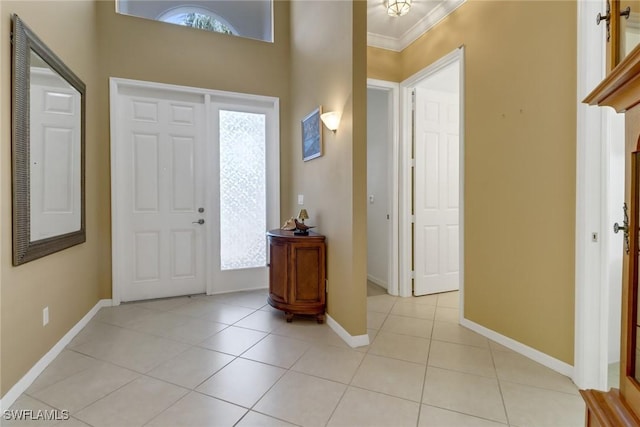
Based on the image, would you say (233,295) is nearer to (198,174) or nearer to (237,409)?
(198,174)

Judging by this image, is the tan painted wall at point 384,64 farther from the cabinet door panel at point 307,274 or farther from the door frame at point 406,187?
the cabinet door panel at point 307,274

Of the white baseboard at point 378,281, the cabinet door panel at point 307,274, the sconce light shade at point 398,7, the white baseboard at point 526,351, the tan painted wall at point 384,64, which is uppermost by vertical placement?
the sconce light shade at point 398,7

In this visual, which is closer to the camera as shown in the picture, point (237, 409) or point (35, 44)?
point (237, 409)

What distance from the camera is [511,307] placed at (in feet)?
7.76

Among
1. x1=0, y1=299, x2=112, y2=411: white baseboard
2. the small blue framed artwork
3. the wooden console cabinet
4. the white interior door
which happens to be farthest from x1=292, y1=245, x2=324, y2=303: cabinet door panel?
x1=0, y1=299, x2=112, y2=411: white baseboard

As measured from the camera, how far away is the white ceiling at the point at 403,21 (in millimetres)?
2971

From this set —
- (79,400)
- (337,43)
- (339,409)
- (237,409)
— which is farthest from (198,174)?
(339,409)

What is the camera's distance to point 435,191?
3738mm

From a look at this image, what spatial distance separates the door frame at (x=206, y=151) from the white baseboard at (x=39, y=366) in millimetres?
610

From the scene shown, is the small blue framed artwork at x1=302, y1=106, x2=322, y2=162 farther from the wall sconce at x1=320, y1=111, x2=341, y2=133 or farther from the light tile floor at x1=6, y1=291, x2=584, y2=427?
the light tile floor at x1=6, y1=291, x2=584, y2=427

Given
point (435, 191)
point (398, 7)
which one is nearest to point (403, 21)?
point (398, 7)

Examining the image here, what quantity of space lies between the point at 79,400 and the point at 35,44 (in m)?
2.16

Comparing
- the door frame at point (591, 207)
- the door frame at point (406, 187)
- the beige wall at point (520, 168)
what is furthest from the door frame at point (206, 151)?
the door frame at point (591, 207)

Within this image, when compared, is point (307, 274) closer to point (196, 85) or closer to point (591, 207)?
point (591, 207)
